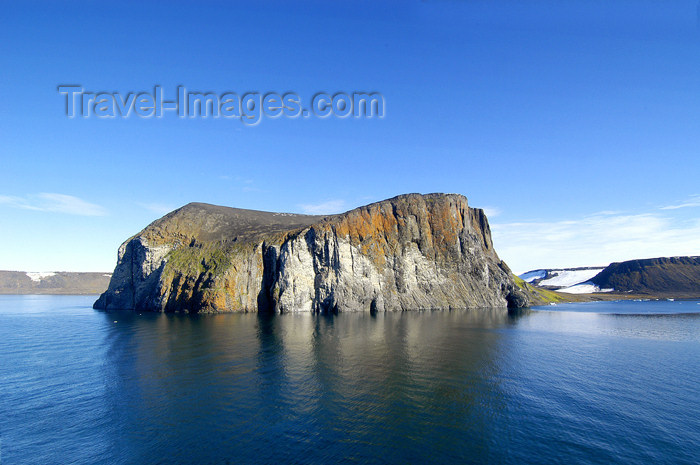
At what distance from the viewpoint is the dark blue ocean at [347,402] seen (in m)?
23.6

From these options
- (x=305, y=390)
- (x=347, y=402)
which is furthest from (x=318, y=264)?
(x=347, y=402)

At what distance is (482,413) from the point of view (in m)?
29.9

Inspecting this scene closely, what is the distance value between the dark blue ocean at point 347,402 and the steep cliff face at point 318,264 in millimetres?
56328

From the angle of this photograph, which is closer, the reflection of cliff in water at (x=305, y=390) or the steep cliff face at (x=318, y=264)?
the reflection of cliff in water at (x=305, y=390)

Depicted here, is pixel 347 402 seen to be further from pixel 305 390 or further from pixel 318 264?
pixel 318 264

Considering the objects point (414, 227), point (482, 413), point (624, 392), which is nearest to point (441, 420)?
point (482, 413)

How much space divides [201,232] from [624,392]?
136m

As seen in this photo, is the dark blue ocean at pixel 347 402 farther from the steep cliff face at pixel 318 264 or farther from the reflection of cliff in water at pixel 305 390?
the steep cliff face at pixel 318 264

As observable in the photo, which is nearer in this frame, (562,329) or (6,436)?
(6,436)

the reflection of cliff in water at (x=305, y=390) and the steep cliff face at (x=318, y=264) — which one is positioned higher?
the steep cliff face at (x=318, y=264)

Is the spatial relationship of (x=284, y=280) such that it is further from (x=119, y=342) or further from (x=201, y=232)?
(x=119, y=342)

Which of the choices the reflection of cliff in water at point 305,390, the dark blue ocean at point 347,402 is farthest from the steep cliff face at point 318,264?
the dark blue ocean at point 347,402

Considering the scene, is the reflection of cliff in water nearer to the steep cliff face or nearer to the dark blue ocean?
the dark blue ocean

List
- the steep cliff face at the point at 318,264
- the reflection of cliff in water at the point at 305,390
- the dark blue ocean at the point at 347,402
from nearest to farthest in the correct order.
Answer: the dark blue ocean at the point at 347,402 < the reflection of cliff in water at the point at 305,390 < the steep cliff face at the point at 318,264
